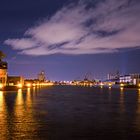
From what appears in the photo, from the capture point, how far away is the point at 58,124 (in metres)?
25.1

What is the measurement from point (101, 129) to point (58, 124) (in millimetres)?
3720

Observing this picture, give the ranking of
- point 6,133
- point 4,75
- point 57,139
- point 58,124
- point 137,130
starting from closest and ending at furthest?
point 57,139, point 6,133, point 137,130, point 58,124, point 4,75

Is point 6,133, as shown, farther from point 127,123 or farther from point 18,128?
point 127,123

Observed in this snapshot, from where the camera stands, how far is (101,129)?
74.5 ft

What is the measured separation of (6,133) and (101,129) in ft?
20.0

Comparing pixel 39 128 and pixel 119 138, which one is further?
pixel 39 128

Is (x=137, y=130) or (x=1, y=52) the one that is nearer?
(x=137, y=130)

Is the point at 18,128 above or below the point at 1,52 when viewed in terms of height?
below

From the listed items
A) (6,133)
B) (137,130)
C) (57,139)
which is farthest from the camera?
(137,130)

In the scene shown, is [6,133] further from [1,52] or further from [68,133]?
[1,52]

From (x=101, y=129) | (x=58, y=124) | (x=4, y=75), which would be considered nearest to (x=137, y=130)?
(x=101, y=129)

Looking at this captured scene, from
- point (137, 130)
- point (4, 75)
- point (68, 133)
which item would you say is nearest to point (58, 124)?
point (68, 133)

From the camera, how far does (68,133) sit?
21.0m

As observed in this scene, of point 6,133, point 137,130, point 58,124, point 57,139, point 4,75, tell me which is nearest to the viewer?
point 57,139
